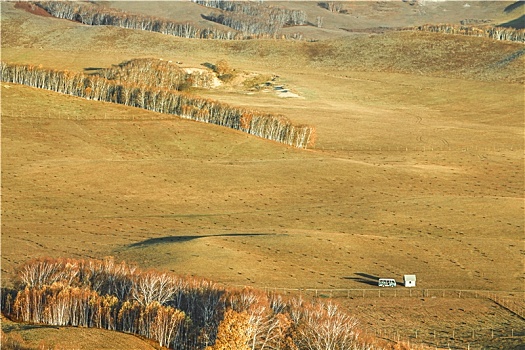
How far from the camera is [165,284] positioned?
228 feet

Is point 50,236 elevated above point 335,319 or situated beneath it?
situated beneath

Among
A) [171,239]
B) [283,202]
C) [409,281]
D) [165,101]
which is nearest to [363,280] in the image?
[409,281]

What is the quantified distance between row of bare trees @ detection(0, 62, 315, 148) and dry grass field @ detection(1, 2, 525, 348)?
15.0ft

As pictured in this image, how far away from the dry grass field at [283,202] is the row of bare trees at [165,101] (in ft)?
15.0

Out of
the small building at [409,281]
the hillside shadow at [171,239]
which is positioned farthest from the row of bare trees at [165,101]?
the small building at [409,281]

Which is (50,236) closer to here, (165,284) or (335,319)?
(165,284)

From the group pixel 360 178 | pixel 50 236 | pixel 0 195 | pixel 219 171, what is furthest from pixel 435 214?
pixel 0 195

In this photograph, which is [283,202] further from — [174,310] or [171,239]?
[174,310]

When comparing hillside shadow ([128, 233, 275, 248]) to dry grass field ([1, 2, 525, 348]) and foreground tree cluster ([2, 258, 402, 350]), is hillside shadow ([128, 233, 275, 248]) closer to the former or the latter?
dry grass field ([1, 2, 525, 348])

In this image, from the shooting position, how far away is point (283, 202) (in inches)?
4414

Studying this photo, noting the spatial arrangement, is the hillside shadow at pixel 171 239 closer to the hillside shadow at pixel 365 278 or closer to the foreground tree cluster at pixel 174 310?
the hillside shadow at pixel 365 278

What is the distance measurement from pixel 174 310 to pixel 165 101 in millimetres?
95263

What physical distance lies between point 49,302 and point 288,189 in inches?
2205

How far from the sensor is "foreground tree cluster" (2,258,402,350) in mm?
59844
